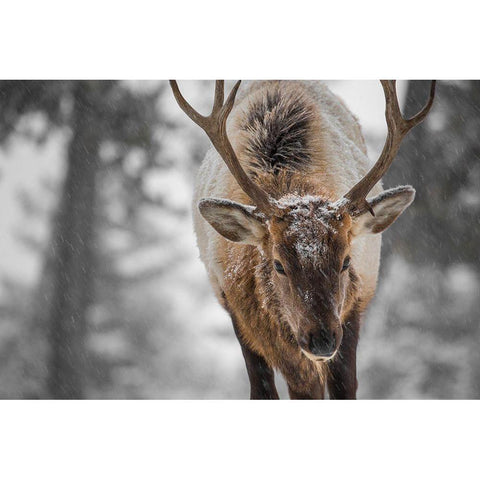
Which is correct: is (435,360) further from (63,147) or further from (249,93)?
(63,147)

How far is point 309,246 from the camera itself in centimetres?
258

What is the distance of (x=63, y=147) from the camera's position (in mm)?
3877

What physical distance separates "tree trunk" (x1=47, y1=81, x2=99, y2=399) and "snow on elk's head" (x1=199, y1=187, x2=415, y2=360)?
1.50 meters

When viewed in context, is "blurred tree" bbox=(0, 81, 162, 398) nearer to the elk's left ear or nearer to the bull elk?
the bull elk

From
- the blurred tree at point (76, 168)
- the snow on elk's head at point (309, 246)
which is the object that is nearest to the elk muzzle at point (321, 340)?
the snow on elk's head at point (309, 246)

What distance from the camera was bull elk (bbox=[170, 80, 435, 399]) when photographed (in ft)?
8.50

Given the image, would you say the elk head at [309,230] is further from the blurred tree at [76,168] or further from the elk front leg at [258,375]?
the blurred tree at [76,168]

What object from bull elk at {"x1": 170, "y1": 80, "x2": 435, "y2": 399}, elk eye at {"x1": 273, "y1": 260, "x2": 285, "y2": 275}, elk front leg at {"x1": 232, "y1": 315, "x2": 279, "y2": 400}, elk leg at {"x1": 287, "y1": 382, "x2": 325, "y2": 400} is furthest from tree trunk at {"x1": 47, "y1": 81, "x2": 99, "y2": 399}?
elk eye at {"x1": 273, "y1": 260, "x2": 285, "y2": 275}

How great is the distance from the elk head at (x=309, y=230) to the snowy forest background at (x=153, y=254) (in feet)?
2.73

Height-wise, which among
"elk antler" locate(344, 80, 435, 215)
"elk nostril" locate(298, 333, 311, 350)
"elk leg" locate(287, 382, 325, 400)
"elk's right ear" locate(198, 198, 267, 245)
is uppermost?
"elk antler" locate(344, 80, 435, 215)

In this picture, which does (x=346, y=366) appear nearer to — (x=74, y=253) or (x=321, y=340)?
(x=321, y=340)

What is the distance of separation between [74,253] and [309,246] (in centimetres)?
186

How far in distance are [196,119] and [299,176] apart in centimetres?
55
